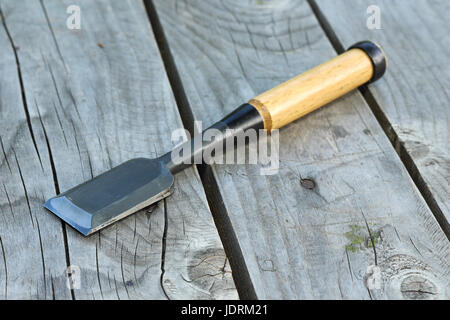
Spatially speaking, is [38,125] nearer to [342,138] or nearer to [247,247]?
[247,247]

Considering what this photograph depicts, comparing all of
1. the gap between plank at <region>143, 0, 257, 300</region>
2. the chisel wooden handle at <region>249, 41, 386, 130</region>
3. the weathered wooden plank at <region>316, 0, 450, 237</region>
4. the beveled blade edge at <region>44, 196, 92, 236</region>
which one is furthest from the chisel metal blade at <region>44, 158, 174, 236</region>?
the weathered wooden plank at <region>316, 0, 450, 237</region>

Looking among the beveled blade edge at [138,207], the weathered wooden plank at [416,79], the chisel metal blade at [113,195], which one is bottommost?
the weathered wooden plank at [416,79]

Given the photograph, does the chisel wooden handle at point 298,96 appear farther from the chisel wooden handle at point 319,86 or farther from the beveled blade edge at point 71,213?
the beveled blade edge at point 71,213

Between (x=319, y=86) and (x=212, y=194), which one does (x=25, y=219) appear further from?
(x=319, y=86)

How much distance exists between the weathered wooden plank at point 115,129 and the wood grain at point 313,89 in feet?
0.86

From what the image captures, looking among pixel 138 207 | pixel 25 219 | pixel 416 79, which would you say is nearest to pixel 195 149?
pixel 138 207

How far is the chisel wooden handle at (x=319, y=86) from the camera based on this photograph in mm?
1512

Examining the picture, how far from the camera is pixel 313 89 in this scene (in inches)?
61.1

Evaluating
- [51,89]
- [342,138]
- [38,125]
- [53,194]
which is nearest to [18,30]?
[51,89]

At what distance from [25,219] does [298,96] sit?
740 millimetres

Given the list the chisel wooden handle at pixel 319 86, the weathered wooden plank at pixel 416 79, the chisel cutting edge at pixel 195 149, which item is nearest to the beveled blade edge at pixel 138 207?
the chisel cutting edge at pixel 195 149

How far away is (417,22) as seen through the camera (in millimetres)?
1953

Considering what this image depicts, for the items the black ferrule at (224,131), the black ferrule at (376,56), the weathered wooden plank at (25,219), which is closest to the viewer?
the weathered wooden plank at (25,219)
